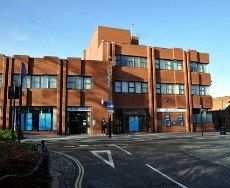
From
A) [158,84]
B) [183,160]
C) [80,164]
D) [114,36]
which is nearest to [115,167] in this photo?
[80,164]

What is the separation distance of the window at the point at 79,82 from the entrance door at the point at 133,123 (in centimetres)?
692

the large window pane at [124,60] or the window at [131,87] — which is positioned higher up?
the large window pane at [124,60]

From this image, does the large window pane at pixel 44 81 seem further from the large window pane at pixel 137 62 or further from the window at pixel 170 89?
the window at pixel 170 89

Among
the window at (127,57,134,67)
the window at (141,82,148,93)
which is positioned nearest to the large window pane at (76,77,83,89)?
the window at (127,57,134,67)

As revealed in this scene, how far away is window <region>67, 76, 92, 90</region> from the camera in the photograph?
93.9ft

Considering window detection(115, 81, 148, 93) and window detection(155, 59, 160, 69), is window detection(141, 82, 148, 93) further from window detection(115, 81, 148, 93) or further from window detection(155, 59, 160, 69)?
window detection(155, 59, 160, 69)

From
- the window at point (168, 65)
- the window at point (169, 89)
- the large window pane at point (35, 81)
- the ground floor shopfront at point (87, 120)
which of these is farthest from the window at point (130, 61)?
the large window pane at point (35, 81)

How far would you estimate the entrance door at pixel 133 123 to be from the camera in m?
31.0

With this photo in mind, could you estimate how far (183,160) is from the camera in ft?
38.8

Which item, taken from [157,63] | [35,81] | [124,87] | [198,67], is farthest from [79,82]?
[198,67]

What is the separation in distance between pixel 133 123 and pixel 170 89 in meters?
7.54

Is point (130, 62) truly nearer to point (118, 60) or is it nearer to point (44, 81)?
point (118, 60)

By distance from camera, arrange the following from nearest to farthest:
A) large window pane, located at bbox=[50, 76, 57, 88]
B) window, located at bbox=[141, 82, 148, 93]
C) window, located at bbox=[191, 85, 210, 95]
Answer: large window pane, located at bbox=[50, 76, 57, 88] < window, located at bbox=[141, 82, 148, 93] < window, located at bbox=[191, 85, 210, 95]

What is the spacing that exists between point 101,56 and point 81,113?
7.99 meters
